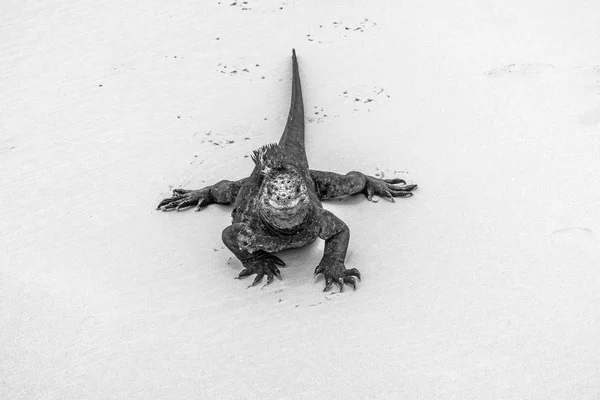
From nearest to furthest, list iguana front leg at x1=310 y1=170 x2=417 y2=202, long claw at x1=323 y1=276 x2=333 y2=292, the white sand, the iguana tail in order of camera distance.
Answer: the white sand → long claw at x1=323 y1=276 x2=333 y2=292 → iguana front leg at x1=310 y1=170 x2=417 y2=202 → the iguana tail

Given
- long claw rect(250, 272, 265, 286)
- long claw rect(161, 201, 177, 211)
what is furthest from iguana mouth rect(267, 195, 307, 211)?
long claw rect(161, 201, 177, 211)

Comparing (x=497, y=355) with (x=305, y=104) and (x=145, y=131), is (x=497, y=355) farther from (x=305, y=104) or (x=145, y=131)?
(x=145, y=131)

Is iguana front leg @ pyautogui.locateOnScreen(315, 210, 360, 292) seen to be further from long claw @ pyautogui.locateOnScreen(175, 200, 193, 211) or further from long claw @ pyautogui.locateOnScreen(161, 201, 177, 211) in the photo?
long claw @ pyautogui.locateOnScreen(161, 201, 177, 211)

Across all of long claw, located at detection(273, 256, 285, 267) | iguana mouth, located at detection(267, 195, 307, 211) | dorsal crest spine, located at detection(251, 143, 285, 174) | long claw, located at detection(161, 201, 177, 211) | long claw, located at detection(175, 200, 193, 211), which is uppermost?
dorsal crest spine, located at detection(251, 143, 285, 174)

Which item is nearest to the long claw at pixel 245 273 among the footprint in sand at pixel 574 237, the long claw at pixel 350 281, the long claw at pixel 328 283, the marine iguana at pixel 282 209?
the marine iguana at pixel 282 209

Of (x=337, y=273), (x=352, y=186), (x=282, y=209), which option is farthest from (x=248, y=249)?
(x=352, y=186)

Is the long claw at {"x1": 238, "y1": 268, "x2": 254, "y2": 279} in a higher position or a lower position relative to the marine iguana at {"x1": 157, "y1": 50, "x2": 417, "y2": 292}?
lower

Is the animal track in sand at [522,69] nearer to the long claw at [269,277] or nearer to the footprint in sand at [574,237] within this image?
the footprint in sand at [574,237]

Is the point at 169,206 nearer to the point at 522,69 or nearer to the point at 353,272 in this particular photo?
the point at 353,272
